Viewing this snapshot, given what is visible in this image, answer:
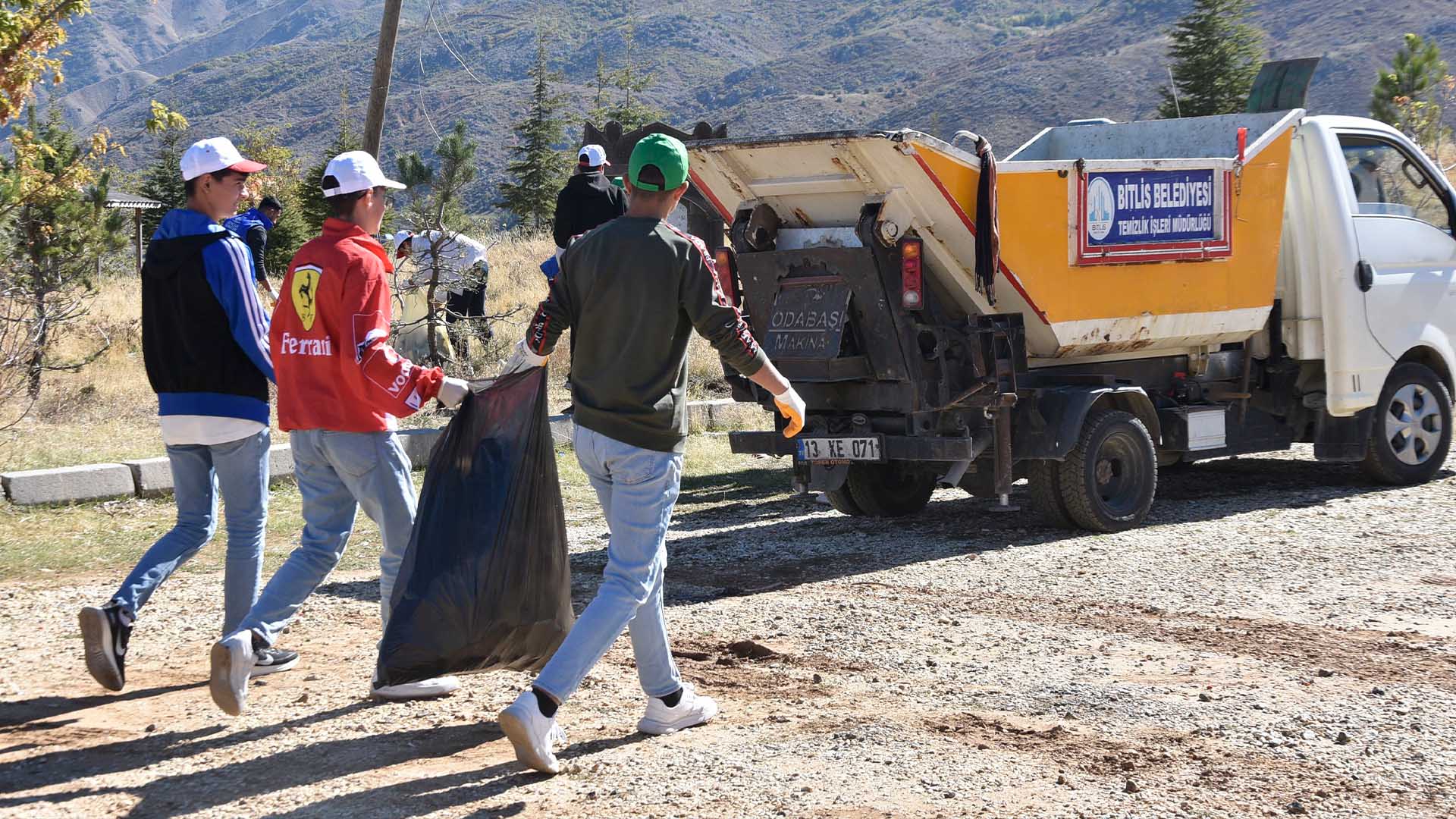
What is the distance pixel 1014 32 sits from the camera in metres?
121

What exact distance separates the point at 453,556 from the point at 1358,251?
7.43m

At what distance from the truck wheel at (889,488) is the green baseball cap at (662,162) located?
5090 mm

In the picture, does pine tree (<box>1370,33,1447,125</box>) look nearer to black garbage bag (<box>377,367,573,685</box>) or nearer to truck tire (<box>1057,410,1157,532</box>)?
truck tire (<box>1057,410,1157,532</box>)

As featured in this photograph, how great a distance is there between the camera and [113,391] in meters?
14.5

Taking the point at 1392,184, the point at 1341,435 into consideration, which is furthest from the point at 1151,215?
the point at 1392,184

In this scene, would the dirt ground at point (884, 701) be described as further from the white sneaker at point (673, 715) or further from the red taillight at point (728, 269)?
the red taillight at point (728, 269)

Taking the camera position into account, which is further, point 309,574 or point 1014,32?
point 1014,32

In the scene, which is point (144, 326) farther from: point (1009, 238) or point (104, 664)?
point (1009, 238)

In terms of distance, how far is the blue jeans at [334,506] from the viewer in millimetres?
5328

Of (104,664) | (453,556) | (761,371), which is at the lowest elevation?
(104,664)

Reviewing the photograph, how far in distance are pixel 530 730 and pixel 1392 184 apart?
8426 mm

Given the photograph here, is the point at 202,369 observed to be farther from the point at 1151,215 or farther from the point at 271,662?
the point at 1151,215

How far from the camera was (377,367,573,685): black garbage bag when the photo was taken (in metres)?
4.96

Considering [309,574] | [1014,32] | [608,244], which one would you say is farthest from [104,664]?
[1014,32]
